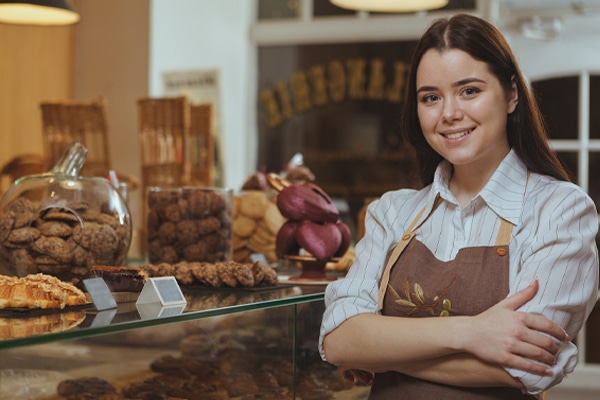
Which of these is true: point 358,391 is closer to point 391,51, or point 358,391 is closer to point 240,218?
point 240,218

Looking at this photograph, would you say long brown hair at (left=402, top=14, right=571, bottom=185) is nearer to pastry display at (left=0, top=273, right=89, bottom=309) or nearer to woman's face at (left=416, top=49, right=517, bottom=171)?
woman's face at (left=416, top=49, right=517, bottom=171)

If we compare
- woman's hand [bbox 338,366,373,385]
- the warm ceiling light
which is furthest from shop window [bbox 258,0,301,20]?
woman's hand [bbox 338,366,373,385]

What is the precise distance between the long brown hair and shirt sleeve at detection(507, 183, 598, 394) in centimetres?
12

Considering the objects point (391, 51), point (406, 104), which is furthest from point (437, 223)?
point (391, 51)

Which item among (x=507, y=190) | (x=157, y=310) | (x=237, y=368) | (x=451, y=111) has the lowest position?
(x=237, y=368)

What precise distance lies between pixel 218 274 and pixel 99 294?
389 mm

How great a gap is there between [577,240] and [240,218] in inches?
40.5

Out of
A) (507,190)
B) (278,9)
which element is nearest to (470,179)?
(507,190)

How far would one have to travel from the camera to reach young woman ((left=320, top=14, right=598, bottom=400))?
4.09 ft

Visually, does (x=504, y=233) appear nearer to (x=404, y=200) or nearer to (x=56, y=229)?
(x=404, y=200)

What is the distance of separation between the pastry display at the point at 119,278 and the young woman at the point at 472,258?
12.1 inches

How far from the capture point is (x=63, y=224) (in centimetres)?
157

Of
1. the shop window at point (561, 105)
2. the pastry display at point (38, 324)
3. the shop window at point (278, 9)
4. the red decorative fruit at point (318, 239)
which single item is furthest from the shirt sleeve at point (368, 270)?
the shop window at point (278, 9)

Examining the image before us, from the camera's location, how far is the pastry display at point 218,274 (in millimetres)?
1569
